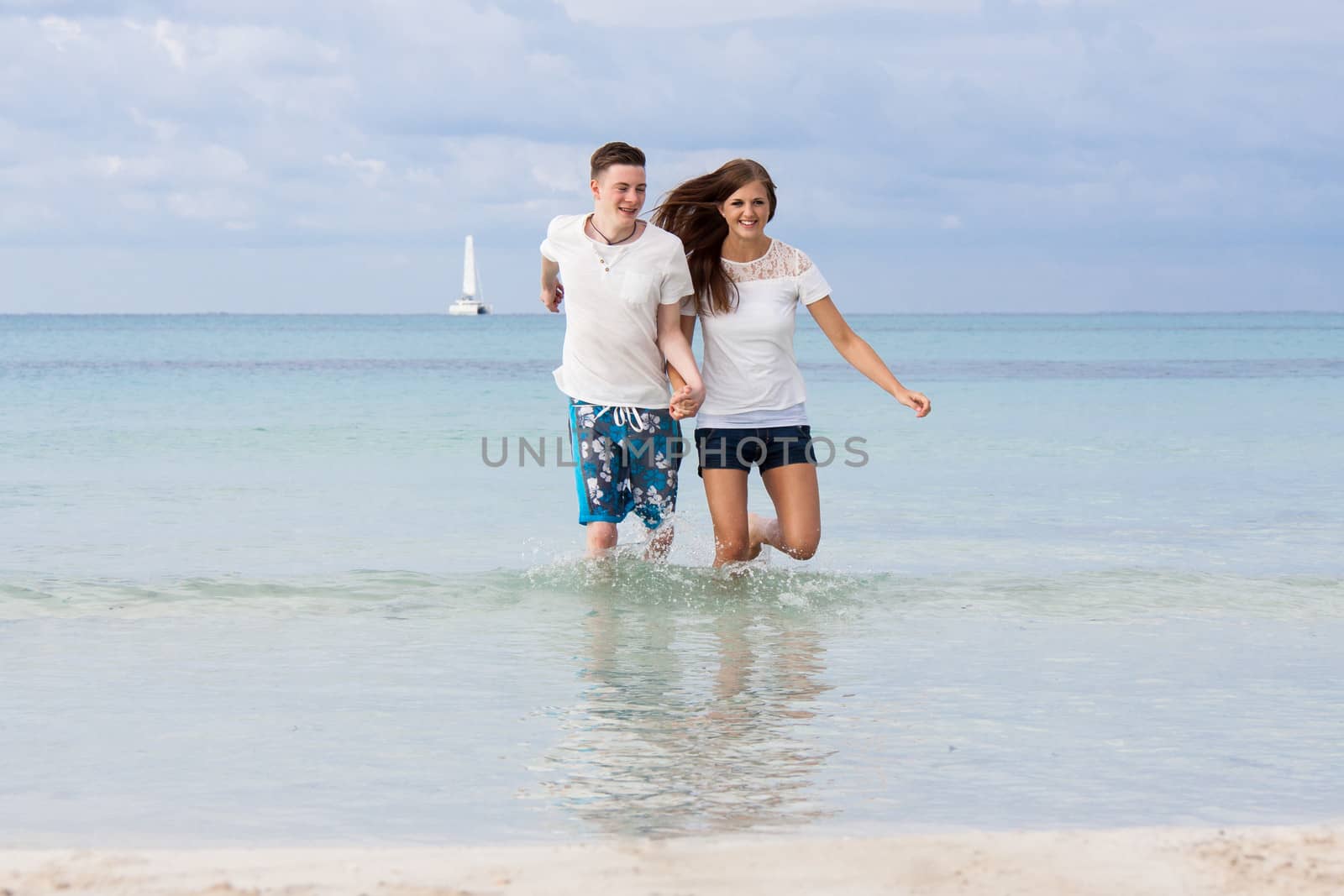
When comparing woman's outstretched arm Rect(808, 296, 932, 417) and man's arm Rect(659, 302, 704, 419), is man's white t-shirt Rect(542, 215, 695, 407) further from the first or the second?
woman's outstretched arm Rect(808, 296, 932, 417)

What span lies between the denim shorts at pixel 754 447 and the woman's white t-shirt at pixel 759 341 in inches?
1.5

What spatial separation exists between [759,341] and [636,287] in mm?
540

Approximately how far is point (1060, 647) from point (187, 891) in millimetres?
3670

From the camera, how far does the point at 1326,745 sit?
4199 mm

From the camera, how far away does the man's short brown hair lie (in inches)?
219

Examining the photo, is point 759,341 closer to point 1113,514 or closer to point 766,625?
point 766,625

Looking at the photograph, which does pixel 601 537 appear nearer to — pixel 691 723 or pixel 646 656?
pixel 646 656

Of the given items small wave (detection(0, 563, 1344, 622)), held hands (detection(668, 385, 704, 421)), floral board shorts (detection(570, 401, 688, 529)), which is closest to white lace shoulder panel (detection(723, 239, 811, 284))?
held hands (detection(668, 385, 704, 421))

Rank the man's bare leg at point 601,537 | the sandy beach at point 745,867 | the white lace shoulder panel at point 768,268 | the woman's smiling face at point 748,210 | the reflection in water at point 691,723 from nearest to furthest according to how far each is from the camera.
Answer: the sandy beach at point 745,867 → the reflection in water at point 691,723 → the woman's smiling face at point 748,210 → the white lace shoulder panel at point 768,268 → the man's bare leg at point 601,537

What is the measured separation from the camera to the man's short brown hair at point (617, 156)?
18.2 feet

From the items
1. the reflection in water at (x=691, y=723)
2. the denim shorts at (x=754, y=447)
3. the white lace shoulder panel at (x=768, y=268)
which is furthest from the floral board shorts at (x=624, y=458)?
the white lace shoulder panel at (x=768, y=268)

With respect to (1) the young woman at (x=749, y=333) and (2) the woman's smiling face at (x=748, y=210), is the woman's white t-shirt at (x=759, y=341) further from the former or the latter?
(2) the woman's smiling face at (x=748, y=210)

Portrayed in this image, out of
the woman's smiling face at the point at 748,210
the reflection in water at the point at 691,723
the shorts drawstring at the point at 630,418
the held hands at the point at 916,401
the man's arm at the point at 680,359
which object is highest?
the woman's smiling face at the point at 748,210

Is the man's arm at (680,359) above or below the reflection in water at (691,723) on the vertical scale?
above
